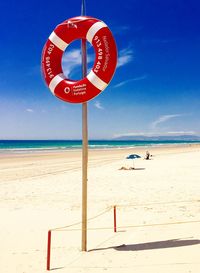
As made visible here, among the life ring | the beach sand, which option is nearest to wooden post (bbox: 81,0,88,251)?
the life ring

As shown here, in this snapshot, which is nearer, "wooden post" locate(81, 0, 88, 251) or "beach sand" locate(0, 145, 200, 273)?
"beach sand" locate(0, 145, 200, 273)

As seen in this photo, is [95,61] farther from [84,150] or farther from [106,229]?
[106,229]

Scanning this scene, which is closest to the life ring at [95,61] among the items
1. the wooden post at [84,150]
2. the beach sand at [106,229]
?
the wooden post at [84,150]

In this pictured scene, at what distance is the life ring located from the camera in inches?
210

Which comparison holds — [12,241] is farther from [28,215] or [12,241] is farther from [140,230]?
[140,230]

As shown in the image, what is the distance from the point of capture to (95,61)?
5406 millimetres

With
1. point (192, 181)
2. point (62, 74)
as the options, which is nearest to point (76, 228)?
point (62, 74)

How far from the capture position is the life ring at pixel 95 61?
17.5 feet

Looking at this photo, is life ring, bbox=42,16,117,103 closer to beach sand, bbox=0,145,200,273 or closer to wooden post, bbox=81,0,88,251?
wooden post, bbox=81,0,88,251

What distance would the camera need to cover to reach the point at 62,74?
5738 millimetres

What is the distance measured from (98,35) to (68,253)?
351 centimetres

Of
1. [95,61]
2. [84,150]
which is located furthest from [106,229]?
[95,61]

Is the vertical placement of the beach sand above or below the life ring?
below

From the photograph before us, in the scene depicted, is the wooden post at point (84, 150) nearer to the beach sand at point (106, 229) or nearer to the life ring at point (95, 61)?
the life ring at point (95, 61)
